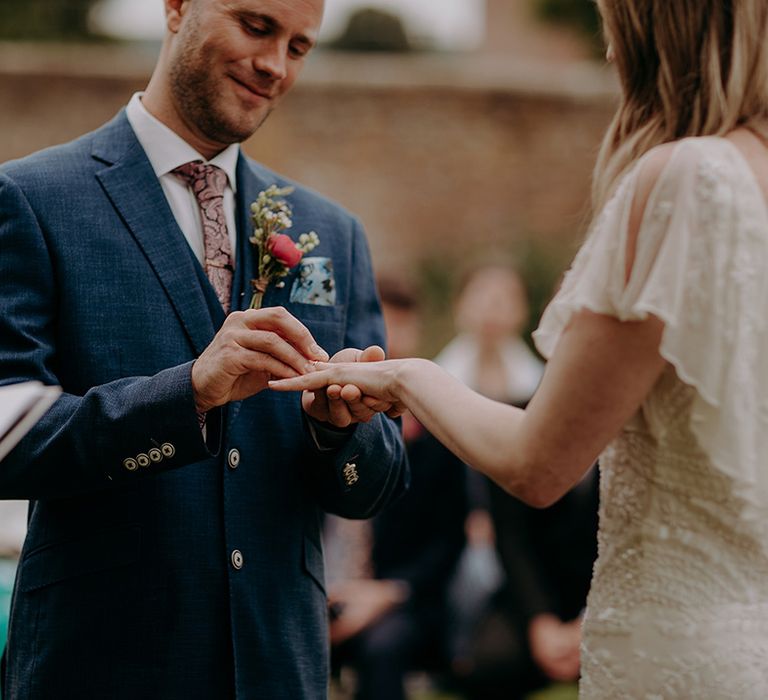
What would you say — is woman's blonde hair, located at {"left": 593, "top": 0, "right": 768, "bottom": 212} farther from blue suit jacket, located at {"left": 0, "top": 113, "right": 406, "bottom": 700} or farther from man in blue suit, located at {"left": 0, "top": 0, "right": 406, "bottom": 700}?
blue suit jacket, located at {"left": 0, "top": 113, "right": 406, "bottom": 700}

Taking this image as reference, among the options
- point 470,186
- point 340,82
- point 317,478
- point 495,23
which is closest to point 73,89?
point 340,82

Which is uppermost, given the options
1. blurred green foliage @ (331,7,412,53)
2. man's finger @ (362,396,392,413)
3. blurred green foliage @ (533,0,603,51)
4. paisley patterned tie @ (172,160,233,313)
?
paisley patterned tie @ (172,160,233,313)

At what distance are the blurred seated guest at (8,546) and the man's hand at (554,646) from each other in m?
2.11

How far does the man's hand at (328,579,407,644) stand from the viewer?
16.0 ft

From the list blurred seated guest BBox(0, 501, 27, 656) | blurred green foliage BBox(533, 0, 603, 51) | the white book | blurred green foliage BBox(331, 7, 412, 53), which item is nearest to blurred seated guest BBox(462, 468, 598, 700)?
blurred seated guest BBox(0, 501, 27, 656)

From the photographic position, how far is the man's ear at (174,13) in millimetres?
2621

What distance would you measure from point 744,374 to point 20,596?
1538 millimetres

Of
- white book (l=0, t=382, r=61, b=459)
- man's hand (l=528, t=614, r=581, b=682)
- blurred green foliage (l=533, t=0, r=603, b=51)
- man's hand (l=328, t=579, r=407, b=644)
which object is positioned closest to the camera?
Result: white book (l=0, t=382, r=61, b=459)

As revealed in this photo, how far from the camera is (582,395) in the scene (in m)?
1.81

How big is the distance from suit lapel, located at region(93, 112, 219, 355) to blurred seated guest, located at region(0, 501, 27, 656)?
148 cm

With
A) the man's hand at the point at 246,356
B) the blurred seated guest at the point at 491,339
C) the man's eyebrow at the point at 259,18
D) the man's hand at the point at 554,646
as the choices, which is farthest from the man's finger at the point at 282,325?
the blurred seated guest at the point at 491,339

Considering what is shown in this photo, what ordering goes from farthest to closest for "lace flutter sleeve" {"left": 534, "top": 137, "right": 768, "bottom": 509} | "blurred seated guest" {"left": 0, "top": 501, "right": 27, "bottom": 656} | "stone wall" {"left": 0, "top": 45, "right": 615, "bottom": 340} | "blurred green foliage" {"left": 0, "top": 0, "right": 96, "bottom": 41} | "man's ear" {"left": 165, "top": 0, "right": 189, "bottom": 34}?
1. "blurred green foliage" {"left": 0, "top": 0, "right": 96, "bottom": 41}
2. "stone wall" {"left": 0, "top": 45, "right": 615, "bottom": 340}
3. "blurred seated guest" {"left": 0, "top": 501, "right": 27, "bottom": 656}
4. "man's ear" {"left": 165, "top": 0, "right": 189, "bottom": 34}
5. "lace flutter sleeve" {"left": 534, "top": 137, "right": 768, "bottom": 509}

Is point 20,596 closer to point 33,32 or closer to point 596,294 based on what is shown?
point 596,294

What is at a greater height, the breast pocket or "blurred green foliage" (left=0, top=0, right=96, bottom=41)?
the breast pocket
